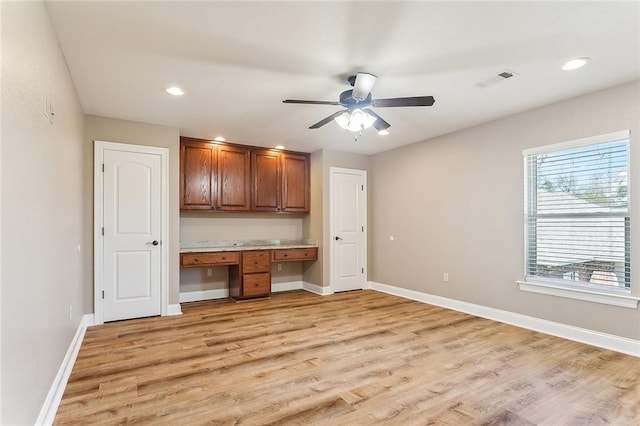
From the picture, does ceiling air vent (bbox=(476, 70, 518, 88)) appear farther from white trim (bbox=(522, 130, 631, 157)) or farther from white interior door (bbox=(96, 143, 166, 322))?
white interior door (bbox=(96, 143, 166, 322))

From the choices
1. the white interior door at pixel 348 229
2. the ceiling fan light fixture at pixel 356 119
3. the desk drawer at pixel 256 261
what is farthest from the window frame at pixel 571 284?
the desk drawer at pixel 256 261

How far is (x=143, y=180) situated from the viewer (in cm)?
437

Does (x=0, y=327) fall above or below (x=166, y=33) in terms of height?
below

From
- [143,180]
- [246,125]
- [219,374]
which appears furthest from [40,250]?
[246,125]

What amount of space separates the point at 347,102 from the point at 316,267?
3.46 m

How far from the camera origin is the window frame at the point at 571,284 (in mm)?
3174

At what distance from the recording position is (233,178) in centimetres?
545

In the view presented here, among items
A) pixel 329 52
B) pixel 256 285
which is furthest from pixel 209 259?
pixel 329 52

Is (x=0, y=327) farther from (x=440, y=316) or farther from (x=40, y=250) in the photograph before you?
(x=440, y=316)

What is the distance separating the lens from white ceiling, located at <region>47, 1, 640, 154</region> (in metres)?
2.14

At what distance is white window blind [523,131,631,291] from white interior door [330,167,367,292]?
284cm

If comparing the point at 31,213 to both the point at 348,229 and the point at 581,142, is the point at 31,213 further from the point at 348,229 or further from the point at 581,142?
the point at 348,229

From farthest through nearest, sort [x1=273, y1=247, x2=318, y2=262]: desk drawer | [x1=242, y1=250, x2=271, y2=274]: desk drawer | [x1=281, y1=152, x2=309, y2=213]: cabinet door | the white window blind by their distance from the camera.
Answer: [x1=281, y1=152, x2=309, y2=213]: cabinet door → [x1=273, y1=247, x2=318, y2=262]: desk drawer → [x1=242, y1=250, x2=271, y2=274]: desk drawer → the white window blind

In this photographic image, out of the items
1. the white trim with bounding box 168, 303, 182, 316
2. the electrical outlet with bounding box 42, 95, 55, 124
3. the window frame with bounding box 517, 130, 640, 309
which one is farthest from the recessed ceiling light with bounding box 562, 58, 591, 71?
the white trim with bounding box 168, 303, 182, 316
